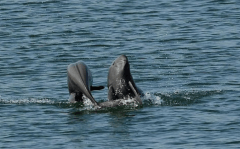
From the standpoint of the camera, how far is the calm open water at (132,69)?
21844 millimetres

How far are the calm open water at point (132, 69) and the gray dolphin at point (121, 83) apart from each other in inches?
24.4

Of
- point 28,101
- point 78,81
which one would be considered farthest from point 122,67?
point 28,101

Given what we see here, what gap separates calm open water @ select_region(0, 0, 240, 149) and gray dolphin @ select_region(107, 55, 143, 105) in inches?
24.4

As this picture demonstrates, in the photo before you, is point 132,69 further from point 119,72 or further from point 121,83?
point 121,83

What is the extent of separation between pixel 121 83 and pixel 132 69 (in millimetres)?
6206

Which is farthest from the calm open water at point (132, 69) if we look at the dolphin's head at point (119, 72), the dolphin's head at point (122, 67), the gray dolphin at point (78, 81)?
the dolphin's head at point (122, 67)

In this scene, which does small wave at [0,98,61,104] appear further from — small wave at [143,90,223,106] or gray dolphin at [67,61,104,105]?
small wave at [143,90,223,106]

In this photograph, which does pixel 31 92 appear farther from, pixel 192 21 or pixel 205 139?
pixel 192 21

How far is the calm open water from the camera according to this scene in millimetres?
21844

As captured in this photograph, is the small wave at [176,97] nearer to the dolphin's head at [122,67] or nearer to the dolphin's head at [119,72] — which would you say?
the dolphin's head at [119,72]

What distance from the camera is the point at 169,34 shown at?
38.9 metres

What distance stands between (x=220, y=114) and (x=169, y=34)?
610 inches

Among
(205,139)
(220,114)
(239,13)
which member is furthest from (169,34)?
(205,139)

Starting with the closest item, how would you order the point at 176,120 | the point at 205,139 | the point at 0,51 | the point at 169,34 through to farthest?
the point at 205,139, the point at 176,120, the point at 0,51, the point at 169,34
